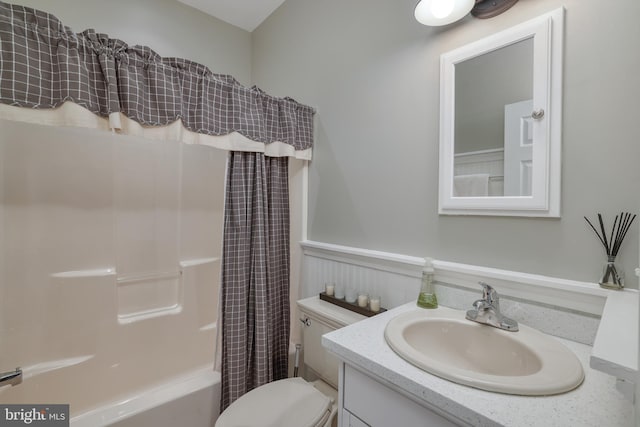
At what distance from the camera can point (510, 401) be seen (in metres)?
0.56

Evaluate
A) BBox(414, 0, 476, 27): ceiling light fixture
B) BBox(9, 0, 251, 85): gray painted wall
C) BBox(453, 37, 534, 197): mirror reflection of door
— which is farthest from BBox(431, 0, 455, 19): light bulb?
BBox(9, 0, 251, 85): gray painted wall

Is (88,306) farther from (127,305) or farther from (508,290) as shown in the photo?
(508,290)

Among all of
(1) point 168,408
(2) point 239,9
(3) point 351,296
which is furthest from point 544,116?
(2) point 239,9

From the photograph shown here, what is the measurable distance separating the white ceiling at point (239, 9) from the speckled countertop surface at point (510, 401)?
2.34 metres

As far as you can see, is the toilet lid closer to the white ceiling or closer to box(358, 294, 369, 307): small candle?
box(358, 294, 369, 307): small candle

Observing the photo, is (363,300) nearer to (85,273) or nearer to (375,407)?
(375,407)

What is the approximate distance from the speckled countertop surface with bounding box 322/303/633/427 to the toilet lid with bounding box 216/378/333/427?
1.84 feet

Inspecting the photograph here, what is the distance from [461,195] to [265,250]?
0.96 meters

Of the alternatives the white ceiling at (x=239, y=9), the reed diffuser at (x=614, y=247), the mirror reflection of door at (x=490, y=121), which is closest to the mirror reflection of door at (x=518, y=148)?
the mirror reflection of door at (x=490, y=121)

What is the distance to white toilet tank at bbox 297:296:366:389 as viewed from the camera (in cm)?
128

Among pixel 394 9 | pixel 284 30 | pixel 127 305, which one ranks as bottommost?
pixel 127 305

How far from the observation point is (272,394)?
1.23 meters

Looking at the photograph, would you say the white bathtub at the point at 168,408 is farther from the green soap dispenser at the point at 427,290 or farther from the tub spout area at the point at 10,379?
the green soap dispenser at the point at 427,290

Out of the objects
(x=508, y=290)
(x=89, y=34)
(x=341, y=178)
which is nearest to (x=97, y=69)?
(x=89, y=34)
